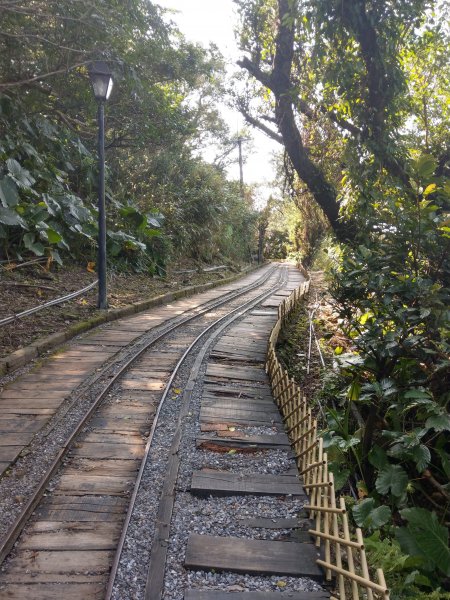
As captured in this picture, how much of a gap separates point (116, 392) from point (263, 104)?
9.21m

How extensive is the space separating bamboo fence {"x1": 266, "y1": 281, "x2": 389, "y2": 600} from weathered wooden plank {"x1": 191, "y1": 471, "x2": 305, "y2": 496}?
0.13 m

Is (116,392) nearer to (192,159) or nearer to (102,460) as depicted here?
(102,460)

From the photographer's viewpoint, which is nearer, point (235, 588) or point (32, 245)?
point (235, 588)

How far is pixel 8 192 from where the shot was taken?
807cm

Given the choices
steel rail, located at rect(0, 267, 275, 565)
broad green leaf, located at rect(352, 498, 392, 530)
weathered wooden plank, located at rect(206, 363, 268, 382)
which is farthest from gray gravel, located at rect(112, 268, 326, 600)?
weathered wooden plank, located at rect(206, 363, 268, 382)

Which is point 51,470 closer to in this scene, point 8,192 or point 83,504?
point 83,504

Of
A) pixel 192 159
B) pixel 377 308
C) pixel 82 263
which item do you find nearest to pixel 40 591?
pixel 377 308

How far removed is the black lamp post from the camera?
8352 mm

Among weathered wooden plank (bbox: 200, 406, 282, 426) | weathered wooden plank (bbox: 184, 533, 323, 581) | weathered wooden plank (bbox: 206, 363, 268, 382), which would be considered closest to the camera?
weathered wooden plank (bbox: 184, 533, 323, 581)

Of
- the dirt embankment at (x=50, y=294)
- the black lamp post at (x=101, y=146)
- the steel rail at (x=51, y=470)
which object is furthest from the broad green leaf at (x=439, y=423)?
the black lamp post at (x=101, y=146)

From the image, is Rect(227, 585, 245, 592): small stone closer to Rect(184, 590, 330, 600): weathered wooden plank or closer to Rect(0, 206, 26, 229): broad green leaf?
Rect(184, 590, 330, 600): weathered wooden plank

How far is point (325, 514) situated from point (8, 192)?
7190 millimetres

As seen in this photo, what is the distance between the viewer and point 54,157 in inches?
458

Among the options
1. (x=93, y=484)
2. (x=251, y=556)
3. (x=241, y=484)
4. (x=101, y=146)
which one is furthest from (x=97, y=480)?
(x=101, y=146)
